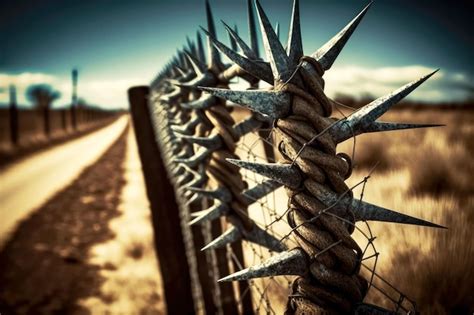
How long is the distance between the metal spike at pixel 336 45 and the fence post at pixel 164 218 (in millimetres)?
1841

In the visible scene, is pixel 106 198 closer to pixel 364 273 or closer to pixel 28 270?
pixel 28 270

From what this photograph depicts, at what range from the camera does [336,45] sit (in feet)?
1.55

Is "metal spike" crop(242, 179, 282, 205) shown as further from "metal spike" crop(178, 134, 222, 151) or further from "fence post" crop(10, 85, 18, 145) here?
"fence post" crop(10, 85, 18, 145)

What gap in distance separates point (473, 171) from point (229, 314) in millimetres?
5365

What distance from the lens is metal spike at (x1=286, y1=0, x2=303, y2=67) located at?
0.47m

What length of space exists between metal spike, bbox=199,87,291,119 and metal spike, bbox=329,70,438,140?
90mm

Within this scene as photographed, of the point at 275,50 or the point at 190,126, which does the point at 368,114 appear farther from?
the point at 190,126

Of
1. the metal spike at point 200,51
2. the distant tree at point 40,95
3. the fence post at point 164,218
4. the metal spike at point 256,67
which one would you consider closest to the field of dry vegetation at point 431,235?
the metal spike at point 256,67

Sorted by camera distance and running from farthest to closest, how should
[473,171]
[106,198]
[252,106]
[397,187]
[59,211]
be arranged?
[106,198] → [59,211] → [473,171] → [397,187] → [252,106]

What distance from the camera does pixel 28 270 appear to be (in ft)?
14.9

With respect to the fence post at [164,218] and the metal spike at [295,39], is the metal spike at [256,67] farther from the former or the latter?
the fence post at [164,218]

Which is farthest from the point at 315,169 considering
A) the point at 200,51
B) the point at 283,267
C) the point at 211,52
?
the point at 200,51

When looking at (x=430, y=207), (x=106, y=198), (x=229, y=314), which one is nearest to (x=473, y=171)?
(x=430, y=207)

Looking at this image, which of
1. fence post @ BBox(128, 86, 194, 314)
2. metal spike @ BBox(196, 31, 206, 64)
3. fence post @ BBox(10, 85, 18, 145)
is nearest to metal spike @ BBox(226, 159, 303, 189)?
metal spike @ BBox(196, 31, 206, 64)
